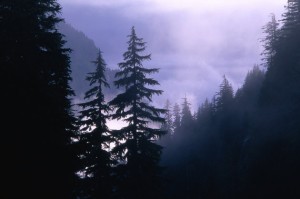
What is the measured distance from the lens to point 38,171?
13344 millimetres

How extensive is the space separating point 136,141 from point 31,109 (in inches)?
454

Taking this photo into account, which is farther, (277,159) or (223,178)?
(223,178)

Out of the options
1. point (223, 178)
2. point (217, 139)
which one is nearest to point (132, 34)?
point (223, 178)

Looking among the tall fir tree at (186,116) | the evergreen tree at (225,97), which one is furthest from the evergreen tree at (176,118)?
the evergreen tree at (225,97)

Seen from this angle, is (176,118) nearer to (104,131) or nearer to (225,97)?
(225,97)

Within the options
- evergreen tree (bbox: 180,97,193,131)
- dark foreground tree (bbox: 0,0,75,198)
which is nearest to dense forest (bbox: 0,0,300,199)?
dark foreground tree (bbox: 0,0,75,198)

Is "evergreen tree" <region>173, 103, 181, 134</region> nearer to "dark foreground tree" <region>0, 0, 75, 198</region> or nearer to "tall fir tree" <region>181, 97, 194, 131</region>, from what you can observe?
"tall fir tree" <region>181, 97, 194, 131</region>

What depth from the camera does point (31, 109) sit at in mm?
13812

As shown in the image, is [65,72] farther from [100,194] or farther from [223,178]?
[223,178]

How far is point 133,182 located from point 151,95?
6.60 meters

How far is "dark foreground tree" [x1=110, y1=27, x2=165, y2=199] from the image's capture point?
77.4ft

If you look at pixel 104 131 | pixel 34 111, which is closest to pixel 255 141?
pixel 104 131

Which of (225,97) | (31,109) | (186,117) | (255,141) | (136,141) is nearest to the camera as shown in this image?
(31,109)

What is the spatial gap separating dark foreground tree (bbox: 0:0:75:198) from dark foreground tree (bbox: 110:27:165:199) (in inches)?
332
